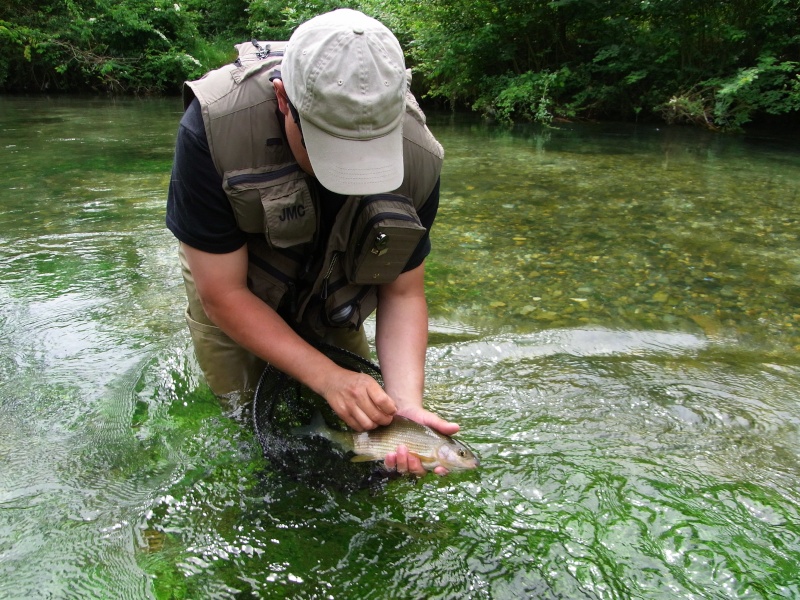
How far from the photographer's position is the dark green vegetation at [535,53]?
14.0 meters

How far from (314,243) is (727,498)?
7.32 ft

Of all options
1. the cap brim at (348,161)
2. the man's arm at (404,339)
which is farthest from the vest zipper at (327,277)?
the cap brim at (348,161)

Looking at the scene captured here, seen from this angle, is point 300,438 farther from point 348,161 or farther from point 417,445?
point 348,161

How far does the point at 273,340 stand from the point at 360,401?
0.46 meters

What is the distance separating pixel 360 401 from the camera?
8.18 ft

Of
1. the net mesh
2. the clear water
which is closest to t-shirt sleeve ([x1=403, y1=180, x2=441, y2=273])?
the net mesh

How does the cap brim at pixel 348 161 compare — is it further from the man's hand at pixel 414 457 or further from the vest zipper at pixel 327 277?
the man's hand at pixel 414 457

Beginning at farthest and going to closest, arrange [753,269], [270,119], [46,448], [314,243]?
1. [753,269]
2. [46,448]
3. [314,243]
4. [270,119]

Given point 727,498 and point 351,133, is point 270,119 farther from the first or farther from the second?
point 727,498

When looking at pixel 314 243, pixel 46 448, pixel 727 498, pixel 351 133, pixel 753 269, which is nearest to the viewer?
pixel 351 133

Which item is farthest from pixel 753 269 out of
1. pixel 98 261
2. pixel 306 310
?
pixel 98 261

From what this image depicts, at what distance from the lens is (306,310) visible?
3.04 meters

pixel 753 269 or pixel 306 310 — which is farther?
pixel 753 269

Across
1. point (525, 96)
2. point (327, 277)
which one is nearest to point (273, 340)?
point (327, 277)
